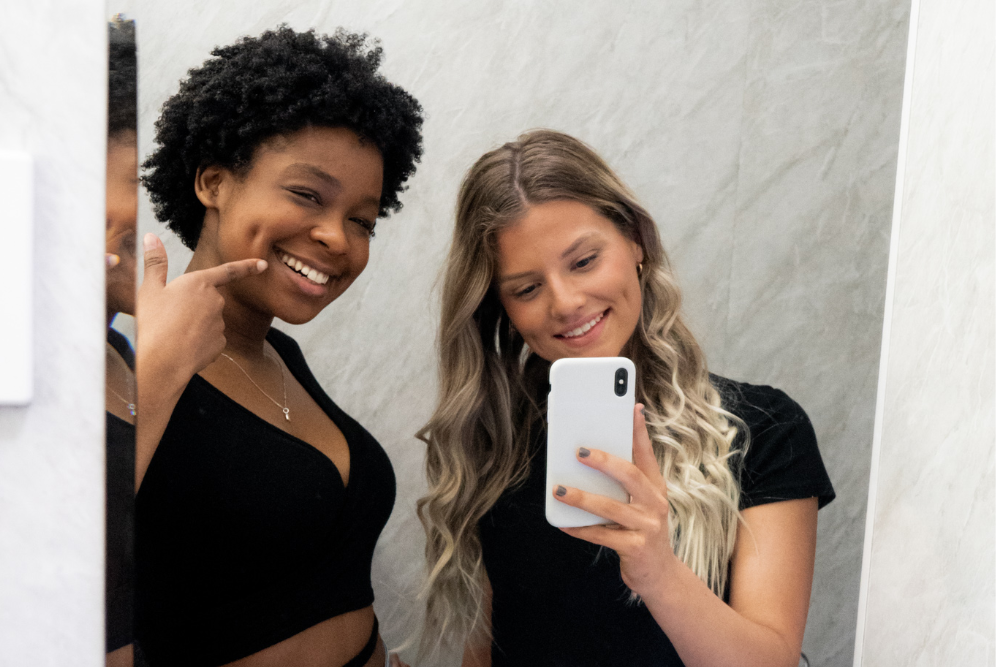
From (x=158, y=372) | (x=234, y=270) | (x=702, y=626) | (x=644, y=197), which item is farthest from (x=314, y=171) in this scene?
(x=702, y=626)

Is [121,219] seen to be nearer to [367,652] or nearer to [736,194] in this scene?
[367,652]

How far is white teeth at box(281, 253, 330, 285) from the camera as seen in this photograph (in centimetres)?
63

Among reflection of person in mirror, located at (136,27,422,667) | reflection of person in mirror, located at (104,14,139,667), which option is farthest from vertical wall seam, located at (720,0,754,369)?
reflection of person in mirror, located at (104,14,139,667)

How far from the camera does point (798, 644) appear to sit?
2.32 ft

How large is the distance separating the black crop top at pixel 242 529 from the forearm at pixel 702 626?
28cm

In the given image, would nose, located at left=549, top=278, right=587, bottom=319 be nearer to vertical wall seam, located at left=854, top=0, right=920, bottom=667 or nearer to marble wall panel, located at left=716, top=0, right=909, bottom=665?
marble wall panel, located at left=716, top=0, right=909, bottom=665

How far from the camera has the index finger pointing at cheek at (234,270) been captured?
610 mm

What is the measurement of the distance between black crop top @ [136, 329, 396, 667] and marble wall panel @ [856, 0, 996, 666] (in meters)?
0.54

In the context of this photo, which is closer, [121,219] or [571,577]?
[121,219]

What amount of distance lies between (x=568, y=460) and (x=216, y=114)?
1.42 ft

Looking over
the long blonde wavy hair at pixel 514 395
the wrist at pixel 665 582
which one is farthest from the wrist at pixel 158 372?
the wrist at pixel 665 582

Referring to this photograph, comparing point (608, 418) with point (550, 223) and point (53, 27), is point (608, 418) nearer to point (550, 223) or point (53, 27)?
point (550, 223)

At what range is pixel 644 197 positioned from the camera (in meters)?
0.69

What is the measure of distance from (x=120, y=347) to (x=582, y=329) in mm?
398
